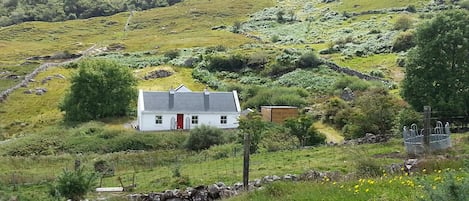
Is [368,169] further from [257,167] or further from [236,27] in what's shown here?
[236,27]

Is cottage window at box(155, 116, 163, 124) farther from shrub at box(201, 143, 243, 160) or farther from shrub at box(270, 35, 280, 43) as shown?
shrub at box(270, 35, 280, 43)

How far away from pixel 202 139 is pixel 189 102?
1402 cm

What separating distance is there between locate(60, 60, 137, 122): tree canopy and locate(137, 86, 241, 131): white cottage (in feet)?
25.3

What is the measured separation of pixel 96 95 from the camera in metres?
65.4

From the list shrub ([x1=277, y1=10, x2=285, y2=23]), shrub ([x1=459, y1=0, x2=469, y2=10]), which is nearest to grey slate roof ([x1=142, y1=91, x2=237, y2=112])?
shrub ([x1=459, y1=0, x2=469, y2=10])

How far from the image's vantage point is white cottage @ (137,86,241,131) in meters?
58.3

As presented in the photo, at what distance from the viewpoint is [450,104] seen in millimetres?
40375

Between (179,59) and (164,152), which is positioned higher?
(179,59)

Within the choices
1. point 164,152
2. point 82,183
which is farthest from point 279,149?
point 82,183

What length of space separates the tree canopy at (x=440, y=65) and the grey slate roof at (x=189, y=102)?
22.3 meters

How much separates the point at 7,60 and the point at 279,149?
3858 inches

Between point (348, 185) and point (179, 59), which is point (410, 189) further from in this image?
point (179, 59)

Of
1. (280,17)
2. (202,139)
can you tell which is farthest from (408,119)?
(280,17)

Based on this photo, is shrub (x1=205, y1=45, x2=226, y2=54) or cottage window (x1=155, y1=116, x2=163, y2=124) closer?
cottage window (x1=155, y1=116, x2=163, y2=124)
